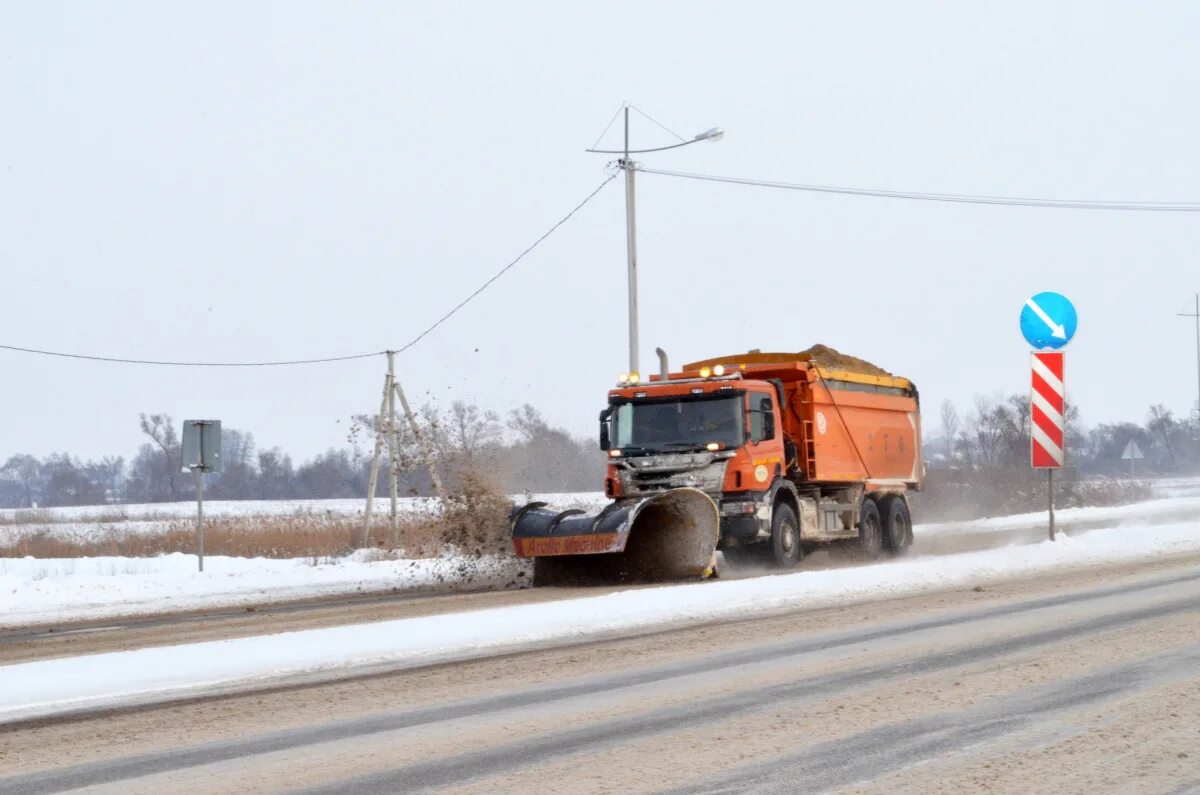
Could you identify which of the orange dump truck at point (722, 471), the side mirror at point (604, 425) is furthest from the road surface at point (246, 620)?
the side mirror at point (604, 425)

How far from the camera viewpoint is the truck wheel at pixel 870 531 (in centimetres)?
2305

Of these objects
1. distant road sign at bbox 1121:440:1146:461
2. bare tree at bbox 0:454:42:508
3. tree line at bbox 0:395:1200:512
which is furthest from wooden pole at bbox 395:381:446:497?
bare tree at bbox 0:454:42:508

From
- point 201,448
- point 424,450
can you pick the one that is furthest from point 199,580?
point 424,450

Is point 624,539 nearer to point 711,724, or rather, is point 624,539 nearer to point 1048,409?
point 1048,409

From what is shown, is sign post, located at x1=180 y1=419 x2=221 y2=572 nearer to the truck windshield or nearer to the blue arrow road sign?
the truck windshield

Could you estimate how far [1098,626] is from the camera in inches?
440

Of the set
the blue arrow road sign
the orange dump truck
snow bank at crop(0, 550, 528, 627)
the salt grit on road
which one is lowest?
snow bank at crop(0, 550, 528, 627)

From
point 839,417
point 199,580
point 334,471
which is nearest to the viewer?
point 839,417

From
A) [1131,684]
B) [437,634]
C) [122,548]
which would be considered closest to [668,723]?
[1131,684]

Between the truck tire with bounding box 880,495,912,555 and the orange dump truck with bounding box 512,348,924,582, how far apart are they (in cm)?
100

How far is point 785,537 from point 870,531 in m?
3.69

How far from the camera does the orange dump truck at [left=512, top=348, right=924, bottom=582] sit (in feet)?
60.2

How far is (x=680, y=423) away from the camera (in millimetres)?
19656

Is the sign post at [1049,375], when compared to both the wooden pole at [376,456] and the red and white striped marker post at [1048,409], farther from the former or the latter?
the wooden pole at [376,456]
